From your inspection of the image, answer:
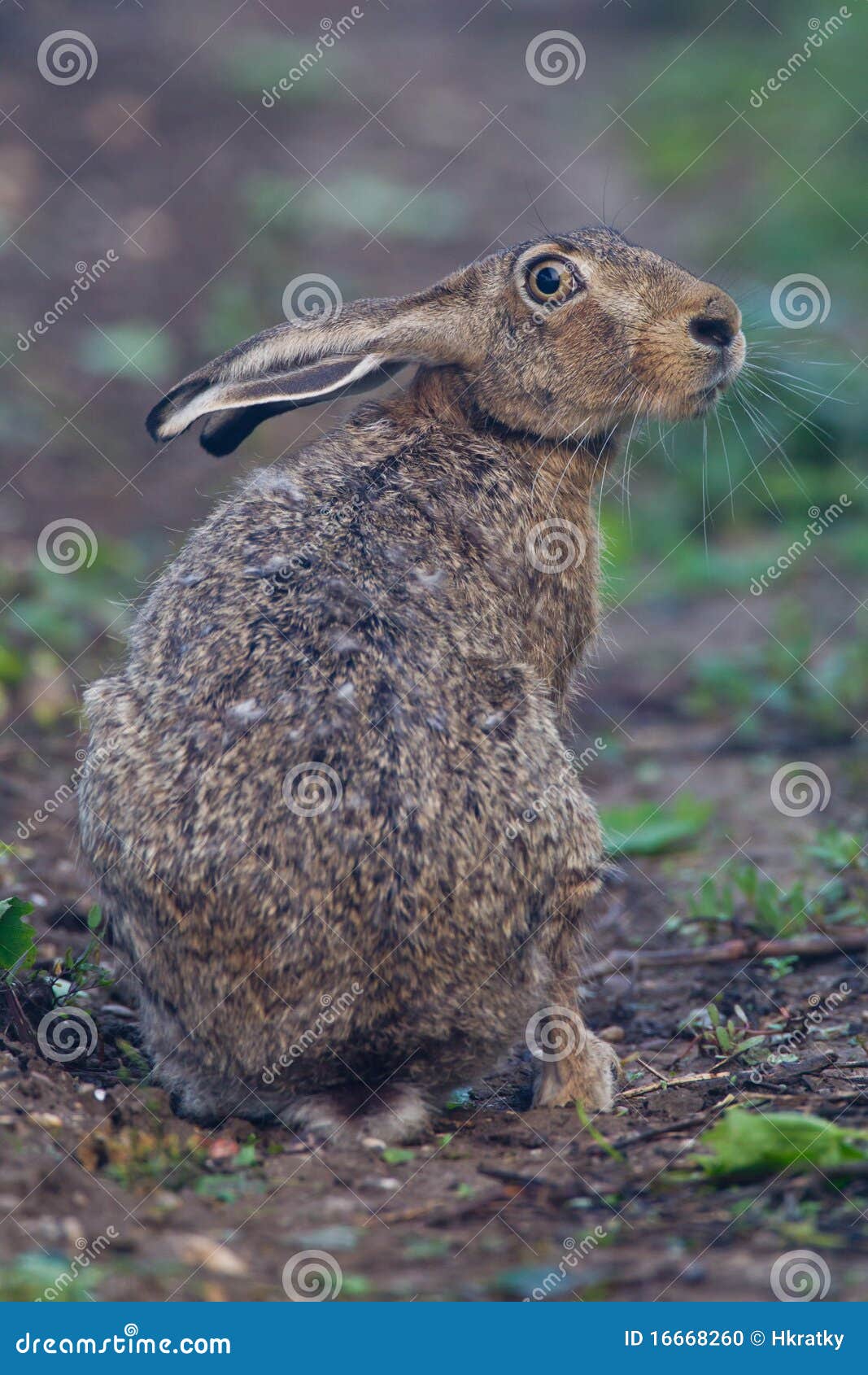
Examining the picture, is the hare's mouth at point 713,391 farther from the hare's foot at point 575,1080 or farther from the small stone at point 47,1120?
the small stone at point 47,1120

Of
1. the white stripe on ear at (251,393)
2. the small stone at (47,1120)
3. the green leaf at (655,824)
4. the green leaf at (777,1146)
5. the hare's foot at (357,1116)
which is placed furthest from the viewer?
the green leaf at (655,824)

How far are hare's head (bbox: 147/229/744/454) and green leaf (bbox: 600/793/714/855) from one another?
2.59m

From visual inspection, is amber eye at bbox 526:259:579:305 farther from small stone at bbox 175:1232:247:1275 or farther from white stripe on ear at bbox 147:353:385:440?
small stone at bbox 175:1232:247:1275

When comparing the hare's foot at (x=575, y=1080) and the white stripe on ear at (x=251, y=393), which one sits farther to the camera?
the white stripe on ear at (x=251, y=393)

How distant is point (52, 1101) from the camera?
4922 mm

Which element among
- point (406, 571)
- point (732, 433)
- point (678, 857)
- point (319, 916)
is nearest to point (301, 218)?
point (732, 433)

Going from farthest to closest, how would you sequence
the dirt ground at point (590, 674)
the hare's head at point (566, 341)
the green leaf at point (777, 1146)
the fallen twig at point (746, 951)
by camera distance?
1. the fallen twig at point (746, 951)
2. the hare's head at point (566, 341)
3. the green leaf at point (777, 1146)
4. the dirt ground at point (590, 674)

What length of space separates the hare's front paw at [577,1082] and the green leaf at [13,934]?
1.90 metres

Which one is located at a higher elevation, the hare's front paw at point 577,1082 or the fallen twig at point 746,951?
the fallen twig at point 746,951

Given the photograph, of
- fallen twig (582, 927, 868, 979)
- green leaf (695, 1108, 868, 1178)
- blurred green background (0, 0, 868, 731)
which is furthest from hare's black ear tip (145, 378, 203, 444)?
green leaf (695, 1108, 868, 1178)

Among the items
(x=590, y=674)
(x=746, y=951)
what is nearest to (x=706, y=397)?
(x=746, y=951)

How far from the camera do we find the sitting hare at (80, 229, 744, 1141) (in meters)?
4.83

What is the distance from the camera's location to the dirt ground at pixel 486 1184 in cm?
396

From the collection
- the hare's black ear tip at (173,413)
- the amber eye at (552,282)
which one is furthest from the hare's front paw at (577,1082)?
the amber eye at (552,282)
